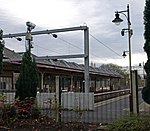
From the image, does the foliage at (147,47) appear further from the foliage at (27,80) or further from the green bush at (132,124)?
the foliage at (27,80)

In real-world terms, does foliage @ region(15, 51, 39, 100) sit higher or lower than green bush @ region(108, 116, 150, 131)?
higher

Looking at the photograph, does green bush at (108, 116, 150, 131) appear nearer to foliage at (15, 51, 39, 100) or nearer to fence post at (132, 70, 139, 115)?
fence post at (132, 70, 139, 115)

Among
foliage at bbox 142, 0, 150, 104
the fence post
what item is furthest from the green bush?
foliage at bbox 142, 0, 150, 104

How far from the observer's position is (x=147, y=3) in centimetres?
→ 1043

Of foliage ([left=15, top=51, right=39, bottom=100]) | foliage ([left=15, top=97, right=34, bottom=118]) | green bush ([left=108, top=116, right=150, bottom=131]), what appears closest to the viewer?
green bush ([left=108, top=116, right=150, bottom=131])

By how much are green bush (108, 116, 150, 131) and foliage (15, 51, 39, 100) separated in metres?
5.44

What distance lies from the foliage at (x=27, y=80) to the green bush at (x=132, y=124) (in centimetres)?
544

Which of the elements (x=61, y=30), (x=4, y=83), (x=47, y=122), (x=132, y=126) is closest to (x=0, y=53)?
(x=47, y=122)

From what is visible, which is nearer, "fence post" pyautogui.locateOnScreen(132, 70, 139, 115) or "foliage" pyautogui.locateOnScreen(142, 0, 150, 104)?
"fence post" pyautogui.locateOnScreen(132, 70, 139, 115)

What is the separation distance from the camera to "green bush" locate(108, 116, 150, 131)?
26.8 feet

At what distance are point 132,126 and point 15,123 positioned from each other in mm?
4867

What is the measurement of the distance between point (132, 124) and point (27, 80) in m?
6.18

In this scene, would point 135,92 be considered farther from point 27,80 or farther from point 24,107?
point 27,80

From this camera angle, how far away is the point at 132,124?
8.29m
